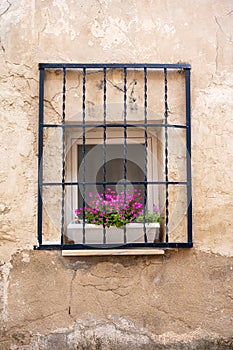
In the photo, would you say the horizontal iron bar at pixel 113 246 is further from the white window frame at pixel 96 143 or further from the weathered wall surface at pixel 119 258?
the white window frame at pixel 96 143

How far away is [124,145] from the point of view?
2.77 meters

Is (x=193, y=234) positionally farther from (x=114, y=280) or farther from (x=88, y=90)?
(x=88, y=90)

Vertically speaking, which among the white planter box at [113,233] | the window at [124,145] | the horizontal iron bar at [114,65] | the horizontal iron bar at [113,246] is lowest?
the horizontal iron bar at [113,246]

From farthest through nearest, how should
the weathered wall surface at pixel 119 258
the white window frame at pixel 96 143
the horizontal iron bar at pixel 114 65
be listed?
the white window frame at pixel 96 143, the horizontal iron bar at pixel 114 65, the weathered wall surface at pixel 119 258

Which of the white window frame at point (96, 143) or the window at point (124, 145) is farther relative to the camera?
the white window frame at point (96, 143)

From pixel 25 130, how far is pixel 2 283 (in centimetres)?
98

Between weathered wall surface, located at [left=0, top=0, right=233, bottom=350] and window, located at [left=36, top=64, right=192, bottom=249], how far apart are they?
72mm

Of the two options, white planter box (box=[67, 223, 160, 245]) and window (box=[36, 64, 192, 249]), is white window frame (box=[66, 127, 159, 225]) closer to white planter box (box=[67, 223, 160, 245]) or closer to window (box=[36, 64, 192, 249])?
window (box=[36, 64, 192, 249])

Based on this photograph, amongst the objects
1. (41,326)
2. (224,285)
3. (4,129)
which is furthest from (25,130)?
(224,285)

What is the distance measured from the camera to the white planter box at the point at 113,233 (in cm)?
274

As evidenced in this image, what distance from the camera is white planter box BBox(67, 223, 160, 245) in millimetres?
2736

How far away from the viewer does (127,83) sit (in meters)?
2.83

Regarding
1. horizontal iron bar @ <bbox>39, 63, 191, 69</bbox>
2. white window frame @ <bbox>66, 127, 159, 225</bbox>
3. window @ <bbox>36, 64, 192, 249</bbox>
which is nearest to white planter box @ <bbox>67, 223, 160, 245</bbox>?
window @ <bbox>36, 64, 192, 249</bbox>

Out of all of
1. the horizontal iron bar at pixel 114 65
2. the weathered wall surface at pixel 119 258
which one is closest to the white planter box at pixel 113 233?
the weathered wall surface at pixel 119 258
